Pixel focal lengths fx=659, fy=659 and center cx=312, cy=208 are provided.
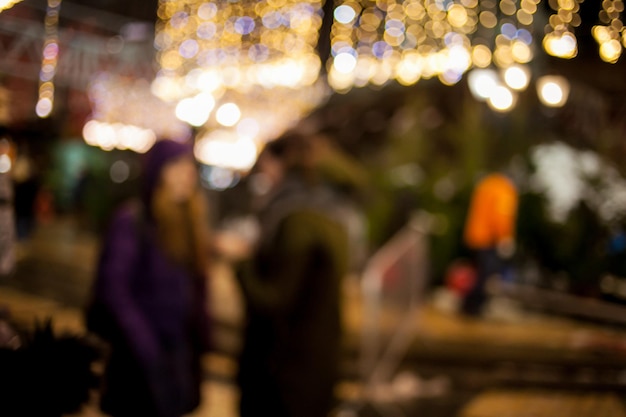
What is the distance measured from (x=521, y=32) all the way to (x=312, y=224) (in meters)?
2.89

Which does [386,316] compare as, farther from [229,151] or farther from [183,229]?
[229,151]

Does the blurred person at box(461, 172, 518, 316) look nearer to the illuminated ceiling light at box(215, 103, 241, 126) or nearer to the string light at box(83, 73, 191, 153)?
the string light at box(83, 73, 191, 153)

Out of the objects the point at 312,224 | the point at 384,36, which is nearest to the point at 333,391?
the point at 312,224

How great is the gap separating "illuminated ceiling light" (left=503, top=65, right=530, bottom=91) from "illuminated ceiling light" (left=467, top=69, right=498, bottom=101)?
0.45 meters

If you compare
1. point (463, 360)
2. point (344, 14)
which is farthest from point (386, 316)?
point (344, 14)

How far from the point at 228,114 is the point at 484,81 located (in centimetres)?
466

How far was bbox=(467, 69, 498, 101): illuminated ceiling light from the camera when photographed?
21.3 feet

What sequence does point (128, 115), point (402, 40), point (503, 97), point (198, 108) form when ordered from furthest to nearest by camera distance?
point (198, 108) → point (402, 40) → point (503, 97) → point (128, 115)

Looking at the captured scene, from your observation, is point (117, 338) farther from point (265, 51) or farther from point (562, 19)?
point (265, 51)

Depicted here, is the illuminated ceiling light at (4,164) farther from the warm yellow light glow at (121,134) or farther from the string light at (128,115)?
the warm yellow light glow at (121,134)

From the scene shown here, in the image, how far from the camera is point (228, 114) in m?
10.3

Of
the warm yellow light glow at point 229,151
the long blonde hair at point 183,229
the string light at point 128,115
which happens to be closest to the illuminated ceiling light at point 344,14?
the string light at point 128,115

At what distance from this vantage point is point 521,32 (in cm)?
472

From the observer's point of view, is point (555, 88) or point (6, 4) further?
point (555, 88)
